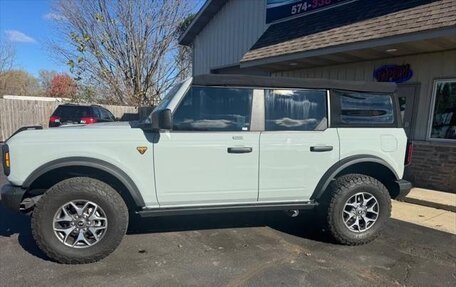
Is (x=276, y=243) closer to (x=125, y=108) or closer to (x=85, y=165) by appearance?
(x=85, y=165)

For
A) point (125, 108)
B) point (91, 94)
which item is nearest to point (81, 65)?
point (91, 94)

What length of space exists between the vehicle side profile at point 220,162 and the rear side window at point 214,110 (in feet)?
0.04

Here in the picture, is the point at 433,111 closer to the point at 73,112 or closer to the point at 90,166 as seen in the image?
the point at 90,166

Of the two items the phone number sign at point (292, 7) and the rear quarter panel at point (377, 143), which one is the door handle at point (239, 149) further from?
the phone number sign at point (292, 7)

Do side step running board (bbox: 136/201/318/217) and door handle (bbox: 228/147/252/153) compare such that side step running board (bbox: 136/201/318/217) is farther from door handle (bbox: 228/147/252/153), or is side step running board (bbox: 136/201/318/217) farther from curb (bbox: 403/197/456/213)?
curb (bbox: 403/197/456/213)

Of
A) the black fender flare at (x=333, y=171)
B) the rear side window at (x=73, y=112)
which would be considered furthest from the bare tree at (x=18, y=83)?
the black fender flare at (x=333, y=171)

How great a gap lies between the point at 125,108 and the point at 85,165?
737 inches

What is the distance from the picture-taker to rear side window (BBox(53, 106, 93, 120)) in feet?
42.3

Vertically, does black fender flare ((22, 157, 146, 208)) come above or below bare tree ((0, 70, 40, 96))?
below

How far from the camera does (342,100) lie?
14.8 feet

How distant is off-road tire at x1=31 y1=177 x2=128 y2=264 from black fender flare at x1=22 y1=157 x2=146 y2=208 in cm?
17

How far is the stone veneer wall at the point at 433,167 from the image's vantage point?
709cm

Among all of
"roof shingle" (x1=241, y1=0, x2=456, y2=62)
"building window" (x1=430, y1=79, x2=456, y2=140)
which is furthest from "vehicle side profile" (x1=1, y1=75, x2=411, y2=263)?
"building window" (x1=430, y1=79, x2=456, y2=140)

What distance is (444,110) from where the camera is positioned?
24.3ft
